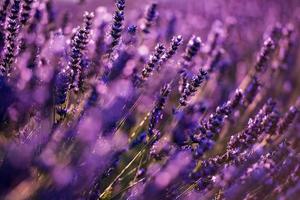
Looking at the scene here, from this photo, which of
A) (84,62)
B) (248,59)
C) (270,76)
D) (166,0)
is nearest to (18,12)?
(84,62)

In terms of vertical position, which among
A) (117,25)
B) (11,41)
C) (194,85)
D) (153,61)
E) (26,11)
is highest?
(26,11)

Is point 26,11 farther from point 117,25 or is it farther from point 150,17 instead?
point 150,17

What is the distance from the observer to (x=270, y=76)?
3.11 m

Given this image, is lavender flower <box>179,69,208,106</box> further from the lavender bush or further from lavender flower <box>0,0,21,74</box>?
lavender flower <box>0,0,21,74</box>

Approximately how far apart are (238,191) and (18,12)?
0.93 m

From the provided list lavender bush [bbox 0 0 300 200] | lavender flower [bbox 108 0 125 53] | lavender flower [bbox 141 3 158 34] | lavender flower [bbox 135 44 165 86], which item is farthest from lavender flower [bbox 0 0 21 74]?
lavender flower [bbox 141 3 158 34]

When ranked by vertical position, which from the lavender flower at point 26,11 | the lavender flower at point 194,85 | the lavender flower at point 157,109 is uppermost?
the lavender flower at point 26,11

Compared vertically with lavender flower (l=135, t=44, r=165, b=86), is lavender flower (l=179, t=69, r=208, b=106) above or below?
below

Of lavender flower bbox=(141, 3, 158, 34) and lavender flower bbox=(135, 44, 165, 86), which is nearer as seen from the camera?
lavender flower bbox=(135, 44, 165, 86)

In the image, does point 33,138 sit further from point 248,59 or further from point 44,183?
point 248,59

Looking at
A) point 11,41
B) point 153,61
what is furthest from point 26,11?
point 153,61

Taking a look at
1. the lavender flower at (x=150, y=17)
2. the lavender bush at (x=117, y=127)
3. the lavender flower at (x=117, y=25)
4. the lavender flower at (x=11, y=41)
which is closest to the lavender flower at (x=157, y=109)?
the lavender bush at (x=117, y=127)

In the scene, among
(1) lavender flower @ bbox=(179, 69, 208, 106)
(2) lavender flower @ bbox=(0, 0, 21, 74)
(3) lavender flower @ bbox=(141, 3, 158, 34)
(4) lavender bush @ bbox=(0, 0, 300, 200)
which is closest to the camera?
(4) lavender bush @ bbox=(0, 0, 300, 200)

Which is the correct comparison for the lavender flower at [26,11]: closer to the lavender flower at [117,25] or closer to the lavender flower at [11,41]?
the lavender flower at [11,41]
